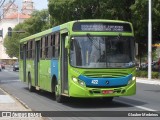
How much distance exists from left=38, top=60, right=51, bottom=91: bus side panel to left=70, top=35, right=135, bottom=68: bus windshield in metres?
3.66

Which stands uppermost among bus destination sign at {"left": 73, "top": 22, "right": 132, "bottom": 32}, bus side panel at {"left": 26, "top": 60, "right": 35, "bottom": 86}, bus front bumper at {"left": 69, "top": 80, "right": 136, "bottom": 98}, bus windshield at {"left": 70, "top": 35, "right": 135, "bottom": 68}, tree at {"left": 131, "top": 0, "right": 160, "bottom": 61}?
tree at {"left": 131, "top": 0, "right": 160, "bottom": 61}

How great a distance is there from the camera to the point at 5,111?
1437cm

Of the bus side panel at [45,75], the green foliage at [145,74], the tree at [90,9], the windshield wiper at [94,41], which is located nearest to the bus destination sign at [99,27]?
the windshield wiper at [94,41]

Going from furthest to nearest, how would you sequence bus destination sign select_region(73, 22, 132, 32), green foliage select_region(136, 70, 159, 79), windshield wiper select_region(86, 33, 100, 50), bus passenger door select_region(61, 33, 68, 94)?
green foliage select_region(136, 70, 159, 79) → bus passenger door select_region(61, 33, 68, 94) → bus destination sign select_region(73, 22, 132, 32) → windshield wiper select_region(86, 33, 100, 50)

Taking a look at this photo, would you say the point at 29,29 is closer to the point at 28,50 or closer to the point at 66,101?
the point at 28,50

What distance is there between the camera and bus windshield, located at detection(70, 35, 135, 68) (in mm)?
16312

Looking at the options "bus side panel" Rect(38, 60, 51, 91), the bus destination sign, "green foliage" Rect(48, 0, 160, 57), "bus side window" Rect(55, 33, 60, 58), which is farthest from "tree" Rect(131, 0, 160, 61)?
the bus destination sign

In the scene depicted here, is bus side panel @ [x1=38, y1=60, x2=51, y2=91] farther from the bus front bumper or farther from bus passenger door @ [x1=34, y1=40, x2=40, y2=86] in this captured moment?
the bus front bumper

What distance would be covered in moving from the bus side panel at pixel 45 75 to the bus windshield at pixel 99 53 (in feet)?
12.0

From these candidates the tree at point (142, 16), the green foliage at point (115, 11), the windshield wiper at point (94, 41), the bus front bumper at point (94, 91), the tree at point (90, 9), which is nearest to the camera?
the bus front bumper at point (94, 91)

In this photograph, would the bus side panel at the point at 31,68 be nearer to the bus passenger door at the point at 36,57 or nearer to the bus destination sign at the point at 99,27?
the bus passenger door at the point at 36,57

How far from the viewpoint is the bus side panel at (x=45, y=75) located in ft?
66.0

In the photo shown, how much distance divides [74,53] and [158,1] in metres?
25.8

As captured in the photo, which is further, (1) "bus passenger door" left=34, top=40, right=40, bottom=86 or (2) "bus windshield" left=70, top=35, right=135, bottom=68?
(1) "bus passenger door" left=34, top=40, right=40, bottom=86
